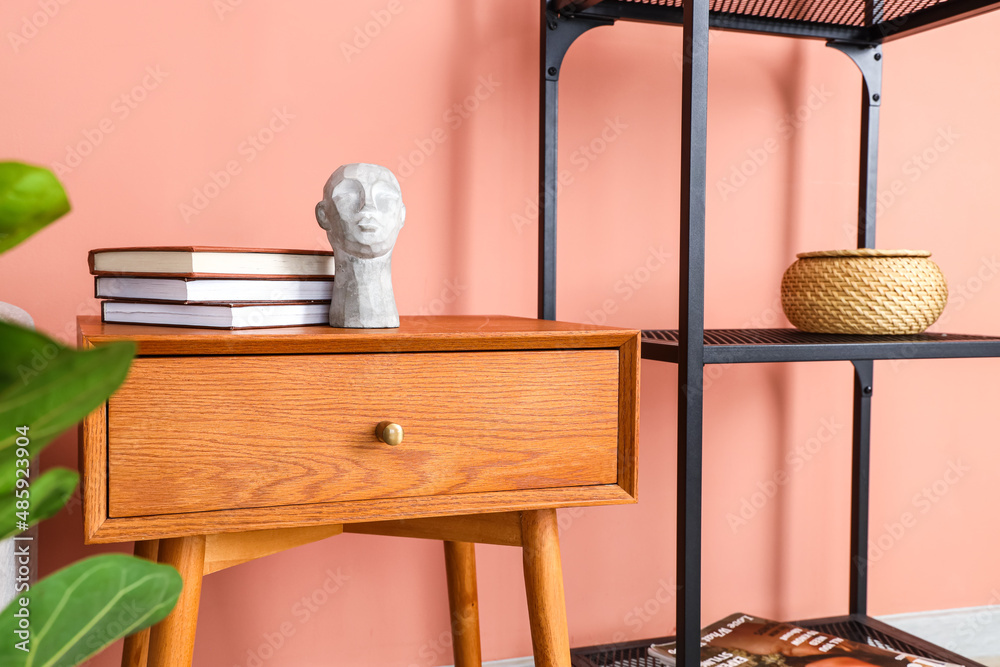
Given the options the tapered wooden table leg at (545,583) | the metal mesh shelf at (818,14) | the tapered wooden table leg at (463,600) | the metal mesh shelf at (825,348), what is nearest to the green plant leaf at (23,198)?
the tapered wooden table leg at (545,583)

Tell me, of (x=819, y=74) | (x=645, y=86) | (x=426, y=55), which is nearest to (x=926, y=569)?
(x=819, y=74)

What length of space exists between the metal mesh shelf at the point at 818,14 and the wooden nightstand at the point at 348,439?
611 millimetres

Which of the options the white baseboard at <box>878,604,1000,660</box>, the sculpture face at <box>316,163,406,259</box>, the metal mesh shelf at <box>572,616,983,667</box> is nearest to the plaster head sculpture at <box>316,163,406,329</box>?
the sculpture face at <box>316,163,406,259</box>

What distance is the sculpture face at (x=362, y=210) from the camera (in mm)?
807

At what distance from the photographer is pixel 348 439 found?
2.43 feet

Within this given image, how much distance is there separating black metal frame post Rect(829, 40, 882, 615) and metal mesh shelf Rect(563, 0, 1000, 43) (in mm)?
37

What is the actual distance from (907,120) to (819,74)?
193 mm

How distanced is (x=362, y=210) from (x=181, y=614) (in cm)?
42

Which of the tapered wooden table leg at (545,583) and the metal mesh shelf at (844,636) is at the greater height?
the tapered wooden table leg at (545,583)

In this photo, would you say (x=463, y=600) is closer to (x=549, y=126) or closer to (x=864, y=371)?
(x=549, y=126)

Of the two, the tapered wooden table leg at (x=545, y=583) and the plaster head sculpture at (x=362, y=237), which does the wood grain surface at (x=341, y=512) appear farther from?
the plaster head sculpture at (x=362, y=237)

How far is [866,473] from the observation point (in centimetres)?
144

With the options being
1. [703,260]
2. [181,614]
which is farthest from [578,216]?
[181,614]

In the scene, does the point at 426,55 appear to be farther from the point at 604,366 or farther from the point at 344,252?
the point at 604,366
